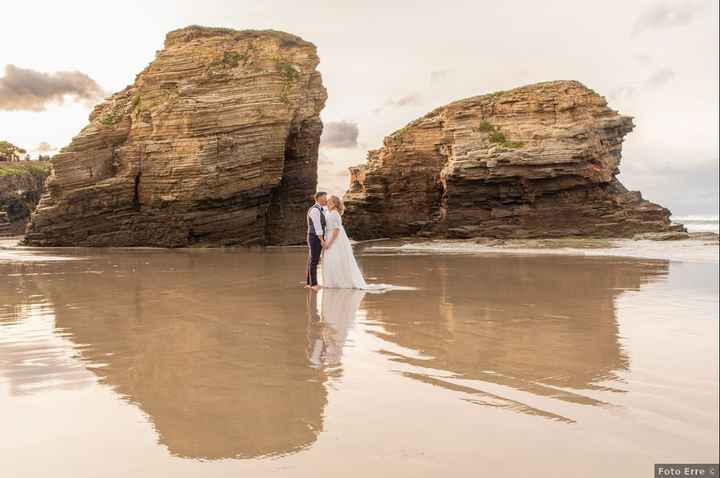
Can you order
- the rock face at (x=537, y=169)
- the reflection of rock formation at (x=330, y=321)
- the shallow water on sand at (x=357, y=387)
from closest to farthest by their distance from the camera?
the shallow water on sand at (x=357, y=387) → the reflection of rock formation at (x=330, y=321) → the rock face at (x=537, y=169)

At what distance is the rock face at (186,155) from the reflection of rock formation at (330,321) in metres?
19.9

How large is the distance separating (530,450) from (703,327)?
4274 millimetres

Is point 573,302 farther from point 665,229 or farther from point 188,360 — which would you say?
point 665,229

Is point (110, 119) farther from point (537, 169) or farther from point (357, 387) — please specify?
→ point (357, 387)

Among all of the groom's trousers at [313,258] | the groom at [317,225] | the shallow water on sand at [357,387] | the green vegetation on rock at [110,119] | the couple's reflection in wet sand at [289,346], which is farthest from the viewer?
the green vegetation on rock at [110,119]

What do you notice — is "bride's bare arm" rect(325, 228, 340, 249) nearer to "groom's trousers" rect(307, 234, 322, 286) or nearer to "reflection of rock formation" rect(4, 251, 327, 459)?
"groom's trousers" rect(307, 234, 322, 286)

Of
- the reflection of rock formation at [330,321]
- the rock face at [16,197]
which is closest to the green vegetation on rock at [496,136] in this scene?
the reflection of rock formation at [330,321]

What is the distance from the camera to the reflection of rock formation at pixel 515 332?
4.20m

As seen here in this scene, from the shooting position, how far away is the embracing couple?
34.9 ft

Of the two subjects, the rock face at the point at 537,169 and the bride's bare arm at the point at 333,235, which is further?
the rock face at the point at 537,169

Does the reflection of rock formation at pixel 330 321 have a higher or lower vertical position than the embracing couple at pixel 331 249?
lower

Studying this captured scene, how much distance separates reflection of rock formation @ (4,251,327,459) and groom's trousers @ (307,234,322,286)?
1.84 ft

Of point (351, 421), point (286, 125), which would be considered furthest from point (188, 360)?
point (286, 125)

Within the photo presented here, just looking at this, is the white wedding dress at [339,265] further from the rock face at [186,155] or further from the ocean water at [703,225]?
Result: the ocean water at [703,225]
